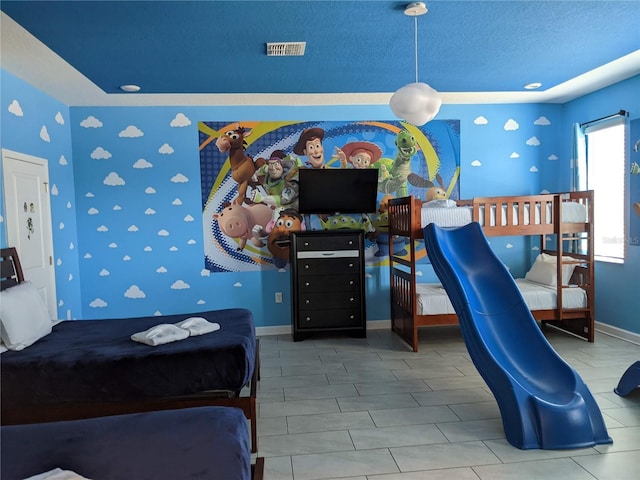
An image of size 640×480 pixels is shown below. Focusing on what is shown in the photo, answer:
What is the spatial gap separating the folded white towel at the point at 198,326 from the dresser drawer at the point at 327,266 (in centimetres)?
196

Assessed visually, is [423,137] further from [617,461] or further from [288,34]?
[617,461]

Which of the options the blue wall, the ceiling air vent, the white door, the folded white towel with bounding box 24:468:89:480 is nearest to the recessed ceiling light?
the blue wall

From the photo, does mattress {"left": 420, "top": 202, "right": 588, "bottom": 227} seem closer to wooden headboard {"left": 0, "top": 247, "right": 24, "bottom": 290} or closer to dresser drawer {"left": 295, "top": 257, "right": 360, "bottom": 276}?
dresser drawer {"left": 295, "top": 257, "right": 360, "bottom": 276}

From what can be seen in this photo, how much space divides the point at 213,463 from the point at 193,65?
138 inches

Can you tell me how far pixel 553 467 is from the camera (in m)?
2.71

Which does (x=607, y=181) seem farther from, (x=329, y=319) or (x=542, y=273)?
(x=329, y=319)

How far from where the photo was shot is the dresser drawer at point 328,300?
554 cm

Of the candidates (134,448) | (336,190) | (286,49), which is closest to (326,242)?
(336,190)

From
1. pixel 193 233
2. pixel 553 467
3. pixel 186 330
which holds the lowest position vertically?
pixel 553 467

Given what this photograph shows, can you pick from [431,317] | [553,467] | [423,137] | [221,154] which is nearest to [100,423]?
[553,467]

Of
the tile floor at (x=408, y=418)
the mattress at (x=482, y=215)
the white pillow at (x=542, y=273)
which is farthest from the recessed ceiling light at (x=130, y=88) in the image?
the white pillow at (x=542, y=273)

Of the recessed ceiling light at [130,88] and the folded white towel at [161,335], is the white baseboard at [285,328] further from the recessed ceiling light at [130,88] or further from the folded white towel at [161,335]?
the recessed ceiling light at [130,88]

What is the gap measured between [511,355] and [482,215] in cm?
209

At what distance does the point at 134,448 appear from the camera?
6.25 ft
